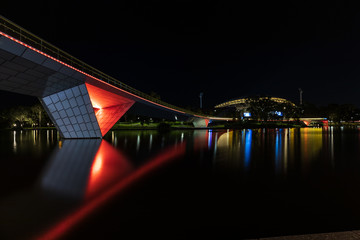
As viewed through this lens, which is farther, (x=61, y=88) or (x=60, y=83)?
(x=61, y=88)

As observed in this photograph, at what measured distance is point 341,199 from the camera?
479cm

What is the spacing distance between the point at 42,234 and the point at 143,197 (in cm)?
208

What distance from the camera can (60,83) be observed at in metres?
19.2

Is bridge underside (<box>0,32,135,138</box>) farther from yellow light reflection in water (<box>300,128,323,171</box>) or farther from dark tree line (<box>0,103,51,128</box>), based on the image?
dark tree line (<box>0,103,51,128</box>)

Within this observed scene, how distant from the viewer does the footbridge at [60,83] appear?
1303cm

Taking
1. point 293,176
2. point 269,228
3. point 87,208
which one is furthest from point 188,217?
point 293,176

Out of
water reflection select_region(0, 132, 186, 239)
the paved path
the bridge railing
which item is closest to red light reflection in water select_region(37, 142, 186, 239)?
water reflection select_region(0, 132, 186, 239)

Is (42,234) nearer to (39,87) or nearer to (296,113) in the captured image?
(39,87)

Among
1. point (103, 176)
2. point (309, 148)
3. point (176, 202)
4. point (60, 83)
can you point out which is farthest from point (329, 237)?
point (60, 83)

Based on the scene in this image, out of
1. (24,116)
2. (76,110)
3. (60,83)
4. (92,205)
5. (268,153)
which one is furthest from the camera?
(24,116)

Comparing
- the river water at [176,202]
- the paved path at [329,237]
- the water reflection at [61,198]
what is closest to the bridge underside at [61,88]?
the river water at [176,202]

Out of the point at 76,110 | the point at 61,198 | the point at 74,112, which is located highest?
the point at 76,110

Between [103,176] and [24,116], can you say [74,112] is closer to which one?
[103,176]

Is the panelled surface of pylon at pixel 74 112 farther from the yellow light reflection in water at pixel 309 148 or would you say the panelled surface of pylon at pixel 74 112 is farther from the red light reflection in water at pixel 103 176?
the yellow light reflection in water at pixel 309 148
